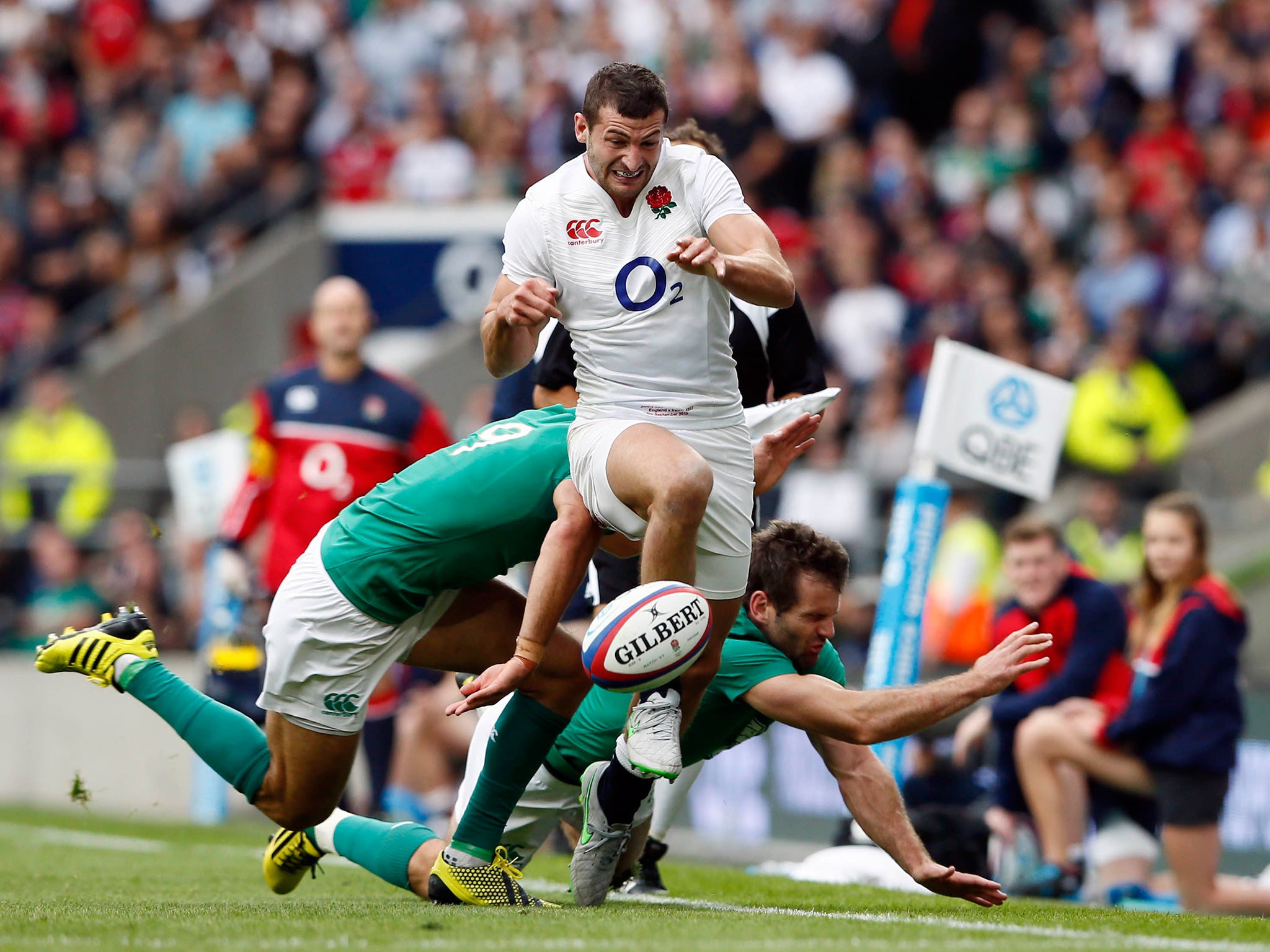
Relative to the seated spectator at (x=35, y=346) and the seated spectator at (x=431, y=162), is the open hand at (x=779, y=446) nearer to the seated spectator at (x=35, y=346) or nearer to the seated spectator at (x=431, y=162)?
the seated spectator at (x=431, y=162)

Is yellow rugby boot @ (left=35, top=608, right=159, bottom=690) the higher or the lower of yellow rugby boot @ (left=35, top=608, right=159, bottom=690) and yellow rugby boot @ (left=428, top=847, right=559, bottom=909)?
the higher

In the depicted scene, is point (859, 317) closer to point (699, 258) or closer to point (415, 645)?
point (415, 645)

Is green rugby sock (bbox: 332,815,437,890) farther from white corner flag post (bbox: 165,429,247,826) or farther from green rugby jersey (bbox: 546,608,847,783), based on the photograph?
white corner flag post (bbox: 165,429,247,826)

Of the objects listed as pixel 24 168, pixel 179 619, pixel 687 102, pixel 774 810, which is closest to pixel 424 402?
pixel 774 810

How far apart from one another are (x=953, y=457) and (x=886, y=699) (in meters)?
2.88

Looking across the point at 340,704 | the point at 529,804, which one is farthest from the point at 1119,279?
the point at 340,704

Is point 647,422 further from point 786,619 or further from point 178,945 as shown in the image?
point 178,945

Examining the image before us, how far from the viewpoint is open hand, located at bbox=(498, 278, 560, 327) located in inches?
208

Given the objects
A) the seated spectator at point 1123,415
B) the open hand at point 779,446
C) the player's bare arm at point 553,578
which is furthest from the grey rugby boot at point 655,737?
the seated spectator at point 1123,415

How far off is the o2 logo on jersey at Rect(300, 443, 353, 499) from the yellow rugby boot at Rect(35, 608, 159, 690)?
317 cm

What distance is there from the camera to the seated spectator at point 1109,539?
36.2ft

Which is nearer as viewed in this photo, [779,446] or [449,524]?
[449,524]

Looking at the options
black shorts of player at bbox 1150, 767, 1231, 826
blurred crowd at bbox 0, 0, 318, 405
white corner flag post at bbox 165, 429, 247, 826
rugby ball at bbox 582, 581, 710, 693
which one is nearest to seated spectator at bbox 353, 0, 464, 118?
blurred crowd at bbox 0, 0, 318, 405

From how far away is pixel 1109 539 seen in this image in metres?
11.1
